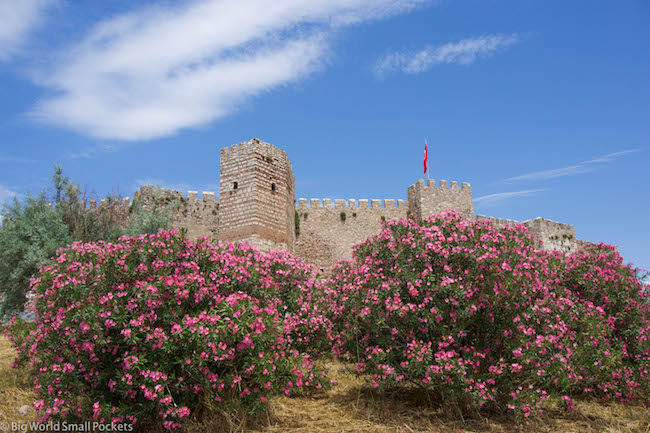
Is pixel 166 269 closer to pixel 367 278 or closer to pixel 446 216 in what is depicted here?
pixel 367 278

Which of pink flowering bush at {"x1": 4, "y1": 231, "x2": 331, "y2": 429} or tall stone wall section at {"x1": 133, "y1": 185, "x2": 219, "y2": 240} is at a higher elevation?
tall stone wall section at {"x1": 133, "y1": 185, "x2": 219, "y2": 240}

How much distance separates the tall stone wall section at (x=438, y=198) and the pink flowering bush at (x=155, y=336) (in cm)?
2041

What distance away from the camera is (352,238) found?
25.3 m

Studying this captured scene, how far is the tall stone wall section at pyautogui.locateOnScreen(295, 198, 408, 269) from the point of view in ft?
81.6

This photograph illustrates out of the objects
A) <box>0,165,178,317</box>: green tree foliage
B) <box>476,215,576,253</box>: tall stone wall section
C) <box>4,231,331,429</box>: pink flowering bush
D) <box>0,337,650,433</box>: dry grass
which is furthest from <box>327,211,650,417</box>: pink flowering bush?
<box>476,215,576,253</box>: tall stone wall section

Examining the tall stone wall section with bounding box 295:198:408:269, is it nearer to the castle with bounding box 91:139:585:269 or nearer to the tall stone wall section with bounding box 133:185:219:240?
the castle with bounding box 91:139:585:269

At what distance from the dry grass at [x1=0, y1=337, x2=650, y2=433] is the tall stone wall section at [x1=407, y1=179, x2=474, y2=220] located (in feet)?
61.3

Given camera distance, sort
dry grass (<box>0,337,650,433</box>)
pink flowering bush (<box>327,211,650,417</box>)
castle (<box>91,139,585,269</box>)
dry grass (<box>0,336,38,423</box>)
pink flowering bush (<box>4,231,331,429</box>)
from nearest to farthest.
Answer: pink flowering bush (<box>4,231,331,429</box>) < pink flowering bush (<box>327,211,650,417</box>) < dry grass (<box>0,337,650,433</box>) < dry grass (<box>0,336,38,423</box>) < castle (<box>91,139,585,269</box>)

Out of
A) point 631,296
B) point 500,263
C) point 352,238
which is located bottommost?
point 631,296

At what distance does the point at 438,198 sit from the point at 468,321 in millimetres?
20843

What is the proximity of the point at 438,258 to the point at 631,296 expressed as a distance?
15.3 feet

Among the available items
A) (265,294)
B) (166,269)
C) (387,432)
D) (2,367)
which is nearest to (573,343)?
(387,432)

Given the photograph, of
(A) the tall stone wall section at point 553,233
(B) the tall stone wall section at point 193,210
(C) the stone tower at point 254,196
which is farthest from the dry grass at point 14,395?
(A) the tall stone wall section at point 553,233

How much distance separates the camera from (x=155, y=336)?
5219mm
